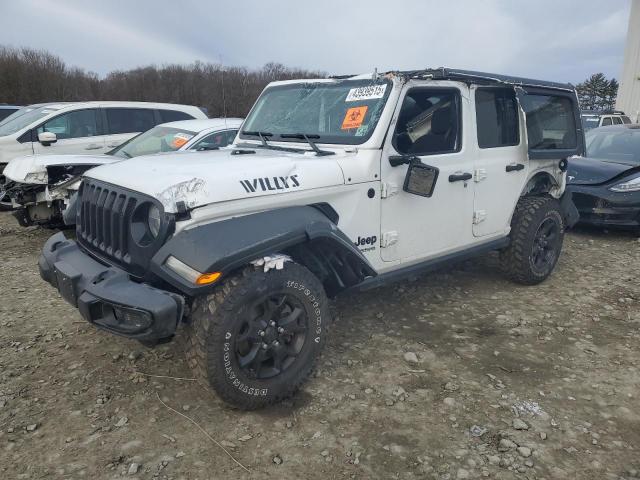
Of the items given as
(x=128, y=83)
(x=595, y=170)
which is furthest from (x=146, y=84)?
(x=595, y=170)

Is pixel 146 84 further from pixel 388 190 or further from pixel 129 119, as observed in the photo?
pixel 388 190

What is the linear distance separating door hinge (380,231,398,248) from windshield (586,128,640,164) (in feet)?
18.2

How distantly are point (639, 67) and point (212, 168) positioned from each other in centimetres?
3080

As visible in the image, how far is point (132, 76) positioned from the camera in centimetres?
4478

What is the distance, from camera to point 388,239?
3.61 m

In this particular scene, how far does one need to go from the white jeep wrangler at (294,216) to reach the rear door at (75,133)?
465cm

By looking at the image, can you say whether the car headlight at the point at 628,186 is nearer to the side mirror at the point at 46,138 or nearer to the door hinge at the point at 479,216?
the door hinge at the point at 479,216

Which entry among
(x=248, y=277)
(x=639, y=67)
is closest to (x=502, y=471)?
(x=248, y=277)

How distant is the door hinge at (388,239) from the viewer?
3.58 metres

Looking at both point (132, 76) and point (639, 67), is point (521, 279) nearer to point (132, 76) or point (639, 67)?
point (639, 67)

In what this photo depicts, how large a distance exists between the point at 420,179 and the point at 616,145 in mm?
6030

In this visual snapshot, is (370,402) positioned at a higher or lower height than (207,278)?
lower

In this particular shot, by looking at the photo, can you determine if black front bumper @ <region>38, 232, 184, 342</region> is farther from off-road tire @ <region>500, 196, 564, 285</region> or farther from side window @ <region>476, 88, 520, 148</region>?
off-road tire @ <region>500, 196, 564, 285</region>

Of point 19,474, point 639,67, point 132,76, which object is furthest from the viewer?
point 132,76
